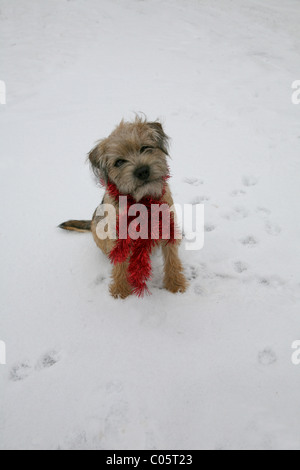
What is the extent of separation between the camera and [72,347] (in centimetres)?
273

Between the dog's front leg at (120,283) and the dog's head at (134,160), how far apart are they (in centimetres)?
84

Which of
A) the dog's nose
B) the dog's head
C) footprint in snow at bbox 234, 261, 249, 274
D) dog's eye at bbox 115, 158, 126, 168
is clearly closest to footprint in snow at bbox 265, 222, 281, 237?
footprint in snow at bbox 234, 261, 249, 274

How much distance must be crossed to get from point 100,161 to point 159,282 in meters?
1.51

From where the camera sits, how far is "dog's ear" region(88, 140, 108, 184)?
2676mm

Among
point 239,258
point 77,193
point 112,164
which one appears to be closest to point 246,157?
point 239,258

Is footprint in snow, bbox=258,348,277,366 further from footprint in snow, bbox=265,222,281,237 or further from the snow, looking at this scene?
footprint in snow, bbox=265,222,281,237

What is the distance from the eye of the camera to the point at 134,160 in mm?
2514

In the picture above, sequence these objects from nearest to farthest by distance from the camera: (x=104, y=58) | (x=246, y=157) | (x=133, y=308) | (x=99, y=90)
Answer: (x=133, y=308)
(x=246, y=157)
(x=99, y=90)
(x=104, y=58)

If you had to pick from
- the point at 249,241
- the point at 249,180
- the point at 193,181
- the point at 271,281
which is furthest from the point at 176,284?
the point at 249,180

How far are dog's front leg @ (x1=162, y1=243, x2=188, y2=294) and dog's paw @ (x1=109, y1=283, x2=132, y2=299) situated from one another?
43 cm

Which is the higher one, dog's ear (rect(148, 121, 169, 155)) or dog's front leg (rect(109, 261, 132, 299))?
dog's ear (rect(148, 121, 169, 155))
